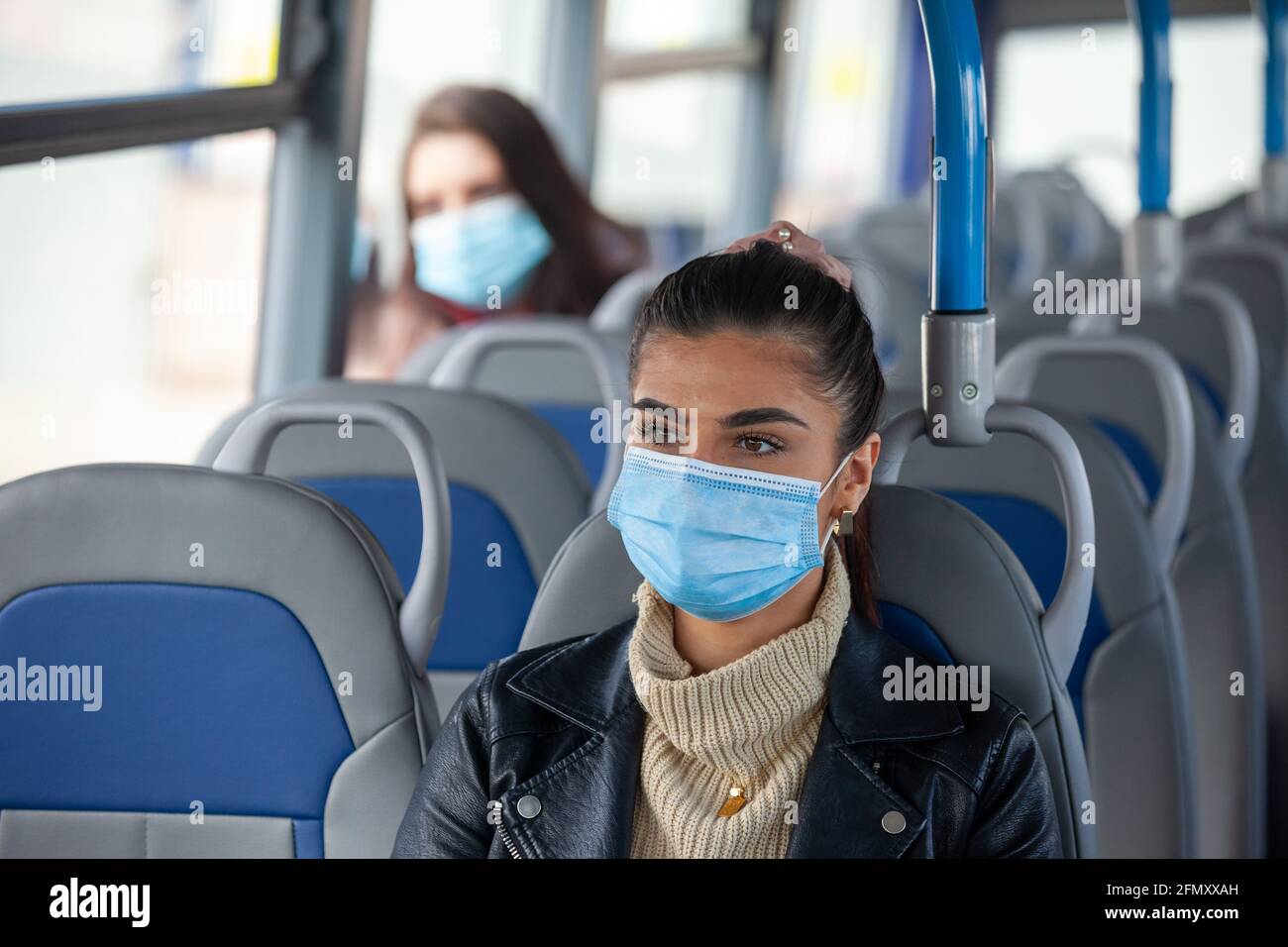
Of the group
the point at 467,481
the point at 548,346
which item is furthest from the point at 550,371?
the point at 467,481

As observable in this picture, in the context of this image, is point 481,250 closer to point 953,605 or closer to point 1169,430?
point 1169,430

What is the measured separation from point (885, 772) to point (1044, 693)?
0.61 feet

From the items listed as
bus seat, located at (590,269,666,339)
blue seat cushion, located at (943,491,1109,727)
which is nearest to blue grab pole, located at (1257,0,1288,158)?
bus seat, located at (590,269,666,339)

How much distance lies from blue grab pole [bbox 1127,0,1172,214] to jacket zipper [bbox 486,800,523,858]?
1817 mm

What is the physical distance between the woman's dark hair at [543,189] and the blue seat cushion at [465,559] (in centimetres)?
151

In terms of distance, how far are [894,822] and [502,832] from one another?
0.36 m

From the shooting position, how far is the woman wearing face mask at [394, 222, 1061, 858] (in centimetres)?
131

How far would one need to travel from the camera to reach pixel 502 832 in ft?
4.41

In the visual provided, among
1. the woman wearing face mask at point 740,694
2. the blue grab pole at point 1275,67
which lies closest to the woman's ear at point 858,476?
the woman wearing face mask at point 740,694

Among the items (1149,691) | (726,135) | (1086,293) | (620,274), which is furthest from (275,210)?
(726,135)

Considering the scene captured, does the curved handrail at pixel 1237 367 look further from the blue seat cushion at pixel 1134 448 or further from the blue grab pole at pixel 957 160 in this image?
the blue grab pole at pixel 957 160

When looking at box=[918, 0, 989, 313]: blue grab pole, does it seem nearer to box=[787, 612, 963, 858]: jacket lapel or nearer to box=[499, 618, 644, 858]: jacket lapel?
box=[787, 612, 963, 858]: jacket lapel

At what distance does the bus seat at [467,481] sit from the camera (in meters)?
2.02

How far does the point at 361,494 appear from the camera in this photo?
6.64 ft
